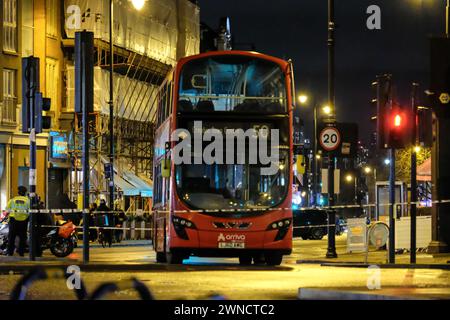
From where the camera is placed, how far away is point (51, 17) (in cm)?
4691

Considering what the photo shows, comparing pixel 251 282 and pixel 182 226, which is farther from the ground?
pixel 182 226

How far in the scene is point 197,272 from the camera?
61.1ft

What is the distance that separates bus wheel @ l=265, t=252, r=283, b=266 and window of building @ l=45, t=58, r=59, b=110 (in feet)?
84.8

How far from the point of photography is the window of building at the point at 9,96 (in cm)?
4356

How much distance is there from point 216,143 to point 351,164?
117m

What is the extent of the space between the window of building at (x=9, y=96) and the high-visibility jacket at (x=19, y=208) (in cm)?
1910

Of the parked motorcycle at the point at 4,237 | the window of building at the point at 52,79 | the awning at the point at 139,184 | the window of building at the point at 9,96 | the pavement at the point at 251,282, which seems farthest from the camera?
the awning at the point at 139,184

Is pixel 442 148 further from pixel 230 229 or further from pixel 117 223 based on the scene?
pixel 117 223

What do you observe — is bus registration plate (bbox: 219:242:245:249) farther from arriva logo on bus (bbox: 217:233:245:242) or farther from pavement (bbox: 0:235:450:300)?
pavement (bbox: 0:235:450:300)

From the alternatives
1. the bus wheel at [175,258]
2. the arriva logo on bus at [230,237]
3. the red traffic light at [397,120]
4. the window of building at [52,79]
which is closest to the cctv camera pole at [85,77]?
the bus wheel at [175,258]

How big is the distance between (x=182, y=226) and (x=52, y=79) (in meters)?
26.8

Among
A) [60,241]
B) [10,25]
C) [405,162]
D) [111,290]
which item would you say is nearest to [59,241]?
[60,241]

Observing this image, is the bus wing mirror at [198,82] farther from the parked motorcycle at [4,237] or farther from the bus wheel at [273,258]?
the parked motorcycle at [4,237]

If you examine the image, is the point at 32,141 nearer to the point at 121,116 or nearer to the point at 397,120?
the point at 397,120
